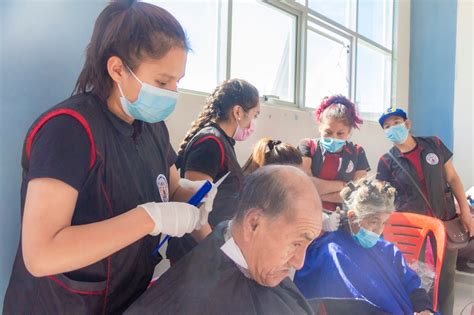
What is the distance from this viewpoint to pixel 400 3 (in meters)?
3.22

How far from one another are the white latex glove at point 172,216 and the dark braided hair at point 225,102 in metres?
0.71

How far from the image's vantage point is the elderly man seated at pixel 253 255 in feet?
2.86

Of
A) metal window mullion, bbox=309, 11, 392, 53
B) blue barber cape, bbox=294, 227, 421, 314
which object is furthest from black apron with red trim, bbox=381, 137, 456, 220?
metal window mullion, bbox=309, 11, 392, 53

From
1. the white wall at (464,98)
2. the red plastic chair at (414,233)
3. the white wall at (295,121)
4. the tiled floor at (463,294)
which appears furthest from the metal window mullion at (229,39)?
the white wall at (464,98)

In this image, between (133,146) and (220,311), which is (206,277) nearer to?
(220,311)

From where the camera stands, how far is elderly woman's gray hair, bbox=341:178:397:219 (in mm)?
1617

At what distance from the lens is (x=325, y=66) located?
10.0ft

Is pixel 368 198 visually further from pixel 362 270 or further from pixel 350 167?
pixel 350 167

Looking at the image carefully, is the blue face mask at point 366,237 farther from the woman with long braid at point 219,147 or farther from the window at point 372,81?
the window at point 372,81

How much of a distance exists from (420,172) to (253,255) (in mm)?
1645

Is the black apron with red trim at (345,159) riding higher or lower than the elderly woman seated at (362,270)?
higher

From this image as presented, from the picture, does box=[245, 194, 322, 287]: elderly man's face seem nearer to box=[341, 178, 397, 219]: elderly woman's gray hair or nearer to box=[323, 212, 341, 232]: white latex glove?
box=[323, 212, 341, 232]: white latex glove

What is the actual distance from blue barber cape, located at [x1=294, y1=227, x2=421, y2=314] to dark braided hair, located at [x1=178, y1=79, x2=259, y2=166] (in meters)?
0.60

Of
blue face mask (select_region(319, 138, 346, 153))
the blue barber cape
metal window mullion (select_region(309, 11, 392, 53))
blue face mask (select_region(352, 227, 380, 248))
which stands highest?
metal window mullion (select_region(309, 11, 392, 53))
